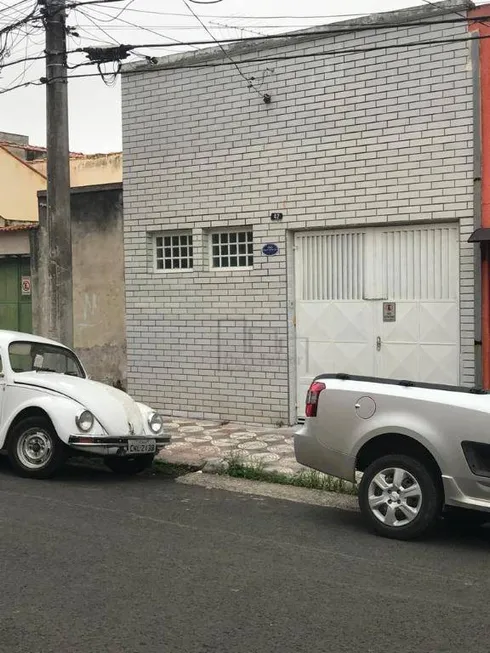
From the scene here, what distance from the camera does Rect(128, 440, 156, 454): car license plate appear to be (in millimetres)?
8172

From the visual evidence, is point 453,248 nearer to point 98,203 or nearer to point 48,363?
point 48,363

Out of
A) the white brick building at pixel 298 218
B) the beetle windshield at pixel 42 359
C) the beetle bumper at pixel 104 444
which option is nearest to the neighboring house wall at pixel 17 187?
the white brick building at pixel 298 218

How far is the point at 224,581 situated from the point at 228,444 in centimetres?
507

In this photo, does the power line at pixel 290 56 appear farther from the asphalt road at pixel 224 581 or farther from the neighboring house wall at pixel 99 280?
the asphalt road at pixel 224 581

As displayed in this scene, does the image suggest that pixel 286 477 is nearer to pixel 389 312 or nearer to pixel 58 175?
pixel 389 312

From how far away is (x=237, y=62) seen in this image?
1138 centimetres

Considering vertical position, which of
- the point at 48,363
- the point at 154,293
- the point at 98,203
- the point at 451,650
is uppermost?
the point at 98,203

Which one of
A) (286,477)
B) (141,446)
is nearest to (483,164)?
(286,477)

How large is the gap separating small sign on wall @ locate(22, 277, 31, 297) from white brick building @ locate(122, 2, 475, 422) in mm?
2759

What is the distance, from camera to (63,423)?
8.02 m

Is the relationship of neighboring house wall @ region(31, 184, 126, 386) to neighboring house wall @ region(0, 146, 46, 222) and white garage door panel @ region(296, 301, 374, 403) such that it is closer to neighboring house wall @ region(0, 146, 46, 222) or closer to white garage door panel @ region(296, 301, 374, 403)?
white garage door panel @ region(296, 301, 374, 403)

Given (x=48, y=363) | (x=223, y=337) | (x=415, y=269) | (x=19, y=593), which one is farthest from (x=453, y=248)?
(x=19, y=593)

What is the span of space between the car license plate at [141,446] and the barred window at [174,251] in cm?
442

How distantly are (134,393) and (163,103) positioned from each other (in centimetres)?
475
